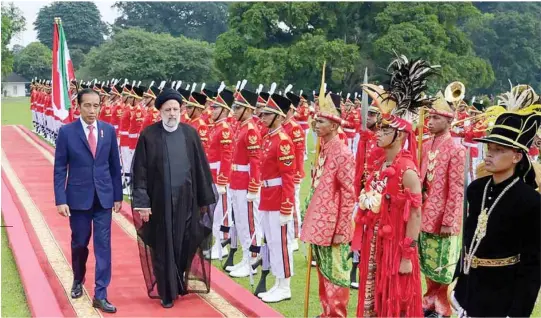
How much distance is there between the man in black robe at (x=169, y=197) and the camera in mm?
5965

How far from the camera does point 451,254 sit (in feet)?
18.5

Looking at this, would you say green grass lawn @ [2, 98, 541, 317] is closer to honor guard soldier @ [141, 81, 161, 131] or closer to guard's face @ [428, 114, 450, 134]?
guard's face @ [428, 114, 450, 134]

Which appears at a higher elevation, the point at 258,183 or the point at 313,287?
the point at 258,183

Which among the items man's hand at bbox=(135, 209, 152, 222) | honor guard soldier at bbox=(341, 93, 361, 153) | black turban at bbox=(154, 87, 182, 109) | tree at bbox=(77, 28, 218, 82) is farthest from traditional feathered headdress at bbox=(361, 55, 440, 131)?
tree at bbox=(77, 28, 218, 82)

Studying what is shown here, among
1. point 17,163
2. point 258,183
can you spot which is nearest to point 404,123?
point 258,183

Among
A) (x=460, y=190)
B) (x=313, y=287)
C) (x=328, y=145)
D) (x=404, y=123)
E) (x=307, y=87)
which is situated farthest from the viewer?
(x=307, y=87)

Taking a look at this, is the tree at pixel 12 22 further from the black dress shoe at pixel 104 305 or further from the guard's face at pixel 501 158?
the guard's face at pixel 501 158

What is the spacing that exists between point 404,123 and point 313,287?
2.86 m

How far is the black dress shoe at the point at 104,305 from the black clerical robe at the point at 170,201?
1.57ft

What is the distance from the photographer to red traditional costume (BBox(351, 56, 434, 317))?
4336 millimetres

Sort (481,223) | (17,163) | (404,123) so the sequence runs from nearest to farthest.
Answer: (481,223) < (404,123) < (17,163)

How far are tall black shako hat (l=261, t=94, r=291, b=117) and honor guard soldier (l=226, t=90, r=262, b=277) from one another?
20.8 inches

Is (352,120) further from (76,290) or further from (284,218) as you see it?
(76,290)

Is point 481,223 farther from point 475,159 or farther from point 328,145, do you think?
point 475,159
